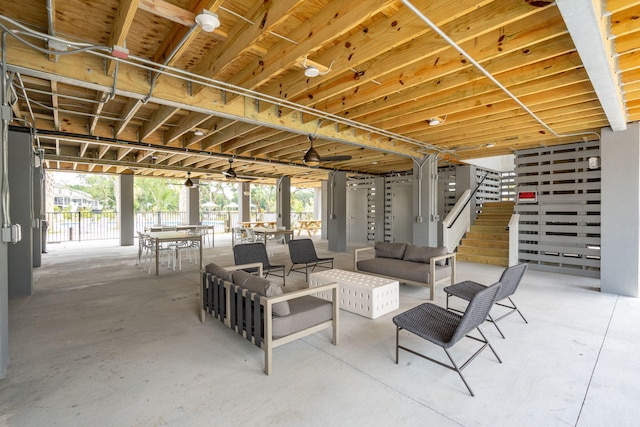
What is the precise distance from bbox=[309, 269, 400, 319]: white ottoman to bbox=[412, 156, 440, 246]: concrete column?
3336 mm

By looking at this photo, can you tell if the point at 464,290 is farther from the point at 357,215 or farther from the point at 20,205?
the point at 357,215

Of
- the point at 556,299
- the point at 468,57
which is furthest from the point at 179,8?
the point at 556,299

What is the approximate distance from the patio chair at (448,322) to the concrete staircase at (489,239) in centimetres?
520

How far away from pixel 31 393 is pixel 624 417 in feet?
13.5

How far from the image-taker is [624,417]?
1.97 m

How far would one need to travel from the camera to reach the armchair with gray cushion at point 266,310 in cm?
249

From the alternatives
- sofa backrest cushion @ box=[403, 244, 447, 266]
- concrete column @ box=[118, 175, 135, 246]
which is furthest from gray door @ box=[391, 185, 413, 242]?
concrete column @ box=[118, 175, 135, 246]

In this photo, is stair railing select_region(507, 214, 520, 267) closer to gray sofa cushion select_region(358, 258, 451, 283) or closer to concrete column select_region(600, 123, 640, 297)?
concrete column select_region(600, 123, 640, 297)

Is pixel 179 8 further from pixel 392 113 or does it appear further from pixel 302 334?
pixel 392 113

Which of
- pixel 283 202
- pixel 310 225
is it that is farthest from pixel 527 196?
pixel 310 225

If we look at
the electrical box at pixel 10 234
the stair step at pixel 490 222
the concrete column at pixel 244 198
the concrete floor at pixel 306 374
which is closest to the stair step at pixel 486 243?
the stair step at pixel 490 222

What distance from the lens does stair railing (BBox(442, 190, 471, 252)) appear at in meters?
7.37

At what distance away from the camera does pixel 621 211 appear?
187 inches

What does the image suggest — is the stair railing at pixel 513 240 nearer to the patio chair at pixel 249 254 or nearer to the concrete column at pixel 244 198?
the patio chair at pixel 249 254
